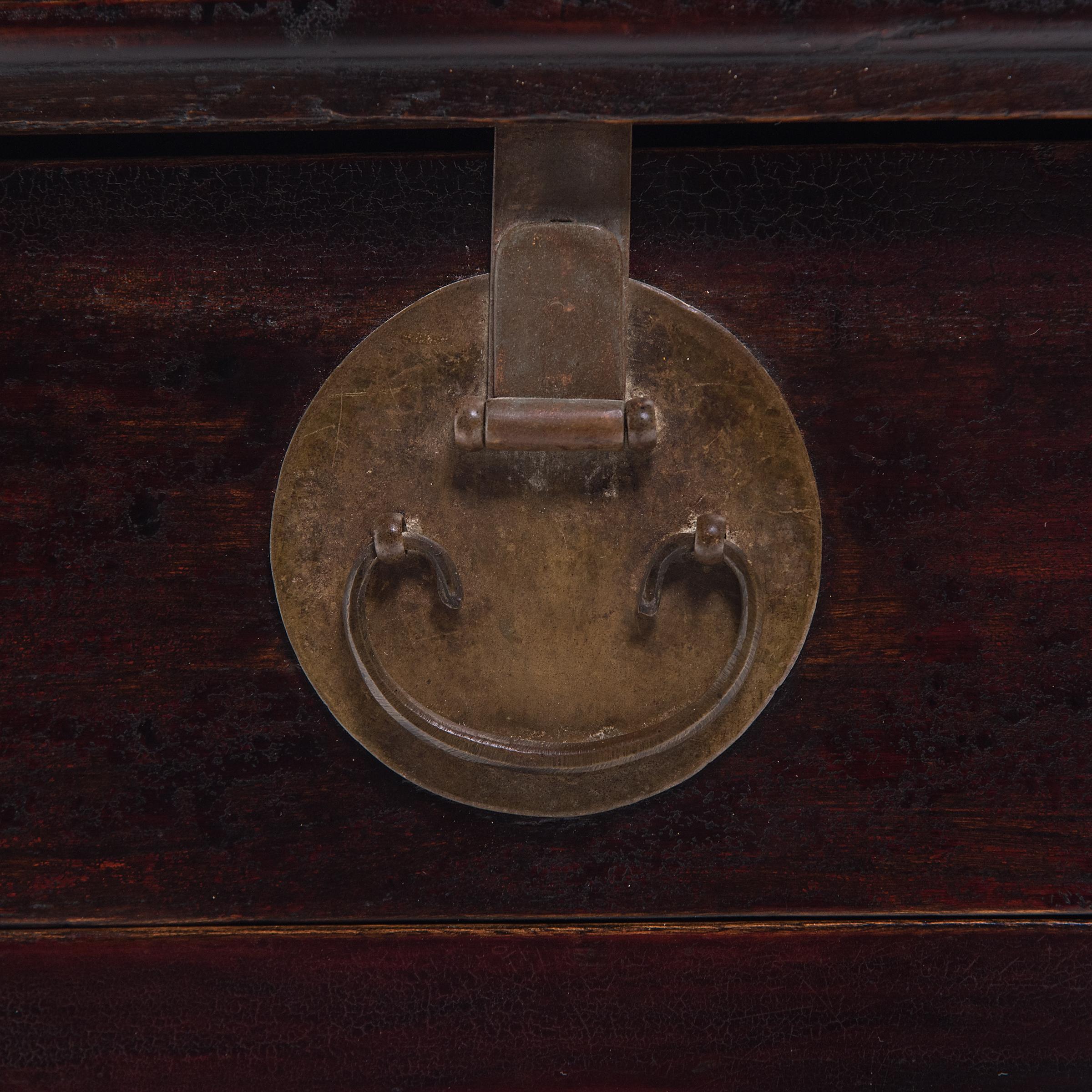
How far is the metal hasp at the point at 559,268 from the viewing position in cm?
63

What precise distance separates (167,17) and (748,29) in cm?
36

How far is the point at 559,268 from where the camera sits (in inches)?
25.3

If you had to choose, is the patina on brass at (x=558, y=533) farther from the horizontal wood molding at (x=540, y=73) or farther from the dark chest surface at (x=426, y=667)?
the horizontal wood molding at (x=540, y=73)

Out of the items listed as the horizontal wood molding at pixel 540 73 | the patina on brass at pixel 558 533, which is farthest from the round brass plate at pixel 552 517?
the horizontal wood molding at pixel 540 73

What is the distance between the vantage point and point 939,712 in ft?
2.24

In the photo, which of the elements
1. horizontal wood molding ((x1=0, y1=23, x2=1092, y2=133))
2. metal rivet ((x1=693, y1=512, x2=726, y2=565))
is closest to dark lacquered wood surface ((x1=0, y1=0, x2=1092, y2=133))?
horizontal wood molding ((x1=0, y1=23, x2=1092, y2=133))

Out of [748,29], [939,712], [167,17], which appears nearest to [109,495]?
[167,17]

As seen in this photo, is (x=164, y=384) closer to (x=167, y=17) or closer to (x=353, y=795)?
(x=167, y=17)

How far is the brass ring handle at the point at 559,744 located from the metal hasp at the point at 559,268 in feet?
0.30

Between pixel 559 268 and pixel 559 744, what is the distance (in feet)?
1.16

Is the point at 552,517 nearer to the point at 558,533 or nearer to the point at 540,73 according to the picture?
the point at 558,533

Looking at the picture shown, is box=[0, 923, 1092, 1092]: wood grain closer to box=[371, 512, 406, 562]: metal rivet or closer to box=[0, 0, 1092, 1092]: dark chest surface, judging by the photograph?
box=[0, 0, 1092, 1092]: dark chest surface

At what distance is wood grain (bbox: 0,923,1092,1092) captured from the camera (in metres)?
0.69

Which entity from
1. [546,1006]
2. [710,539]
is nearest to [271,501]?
[710,539]
